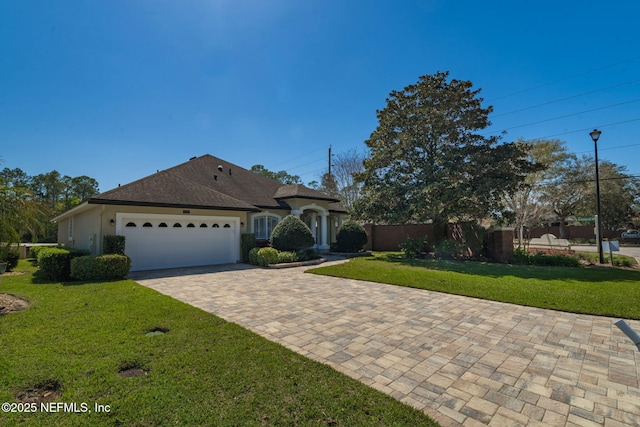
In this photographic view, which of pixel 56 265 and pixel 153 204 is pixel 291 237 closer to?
pixel 153 204

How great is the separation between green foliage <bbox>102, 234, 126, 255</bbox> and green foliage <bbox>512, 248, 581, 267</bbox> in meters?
17.3

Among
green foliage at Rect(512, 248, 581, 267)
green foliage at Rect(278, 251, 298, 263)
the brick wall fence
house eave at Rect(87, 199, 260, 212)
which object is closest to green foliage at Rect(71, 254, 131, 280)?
house eave at Rect(87, 199, 260, 212)

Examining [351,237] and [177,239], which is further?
[351,237]

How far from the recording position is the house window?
1786cm

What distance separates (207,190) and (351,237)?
891 centimetres

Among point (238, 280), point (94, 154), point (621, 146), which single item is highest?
point (621, 146)

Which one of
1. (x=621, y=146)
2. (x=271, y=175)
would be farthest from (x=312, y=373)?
(x=271, y=175)

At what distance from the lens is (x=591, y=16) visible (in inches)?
400

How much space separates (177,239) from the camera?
42.5ft

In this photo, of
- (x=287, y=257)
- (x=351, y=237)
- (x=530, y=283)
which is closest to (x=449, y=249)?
(x=351, y=237)

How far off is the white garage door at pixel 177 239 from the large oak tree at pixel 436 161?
778 centimetres

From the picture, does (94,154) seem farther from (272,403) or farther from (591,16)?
(591,16)

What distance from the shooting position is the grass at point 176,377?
8.78ft

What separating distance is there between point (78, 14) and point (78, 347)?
373 inches
